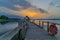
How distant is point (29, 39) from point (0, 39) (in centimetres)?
682

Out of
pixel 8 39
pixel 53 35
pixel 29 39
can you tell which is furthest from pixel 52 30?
pixel 8 39

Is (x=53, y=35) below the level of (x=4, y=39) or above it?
below

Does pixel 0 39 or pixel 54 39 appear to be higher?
pixel 0 39

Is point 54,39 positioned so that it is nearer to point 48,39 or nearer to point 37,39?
point 48,39

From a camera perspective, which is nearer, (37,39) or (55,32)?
(37,39)

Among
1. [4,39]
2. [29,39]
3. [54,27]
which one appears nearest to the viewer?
[4,39]

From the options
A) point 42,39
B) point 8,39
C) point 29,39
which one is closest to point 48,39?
point 42,39

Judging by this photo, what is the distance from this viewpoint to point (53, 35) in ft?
32.7

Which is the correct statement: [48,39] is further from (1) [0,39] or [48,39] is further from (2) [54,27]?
(1) [0,39]

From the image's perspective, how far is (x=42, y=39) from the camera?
8.92m

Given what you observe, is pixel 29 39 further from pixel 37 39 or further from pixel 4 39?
pixel 4 39

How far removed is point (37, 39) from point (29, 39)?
0.42 metres

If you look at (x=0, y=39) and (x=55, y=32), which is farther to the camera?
(x=55, y=32)

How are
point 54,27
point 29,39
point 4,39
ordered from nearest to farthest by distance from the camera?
point 4,39
point 29,39
point 54,27
